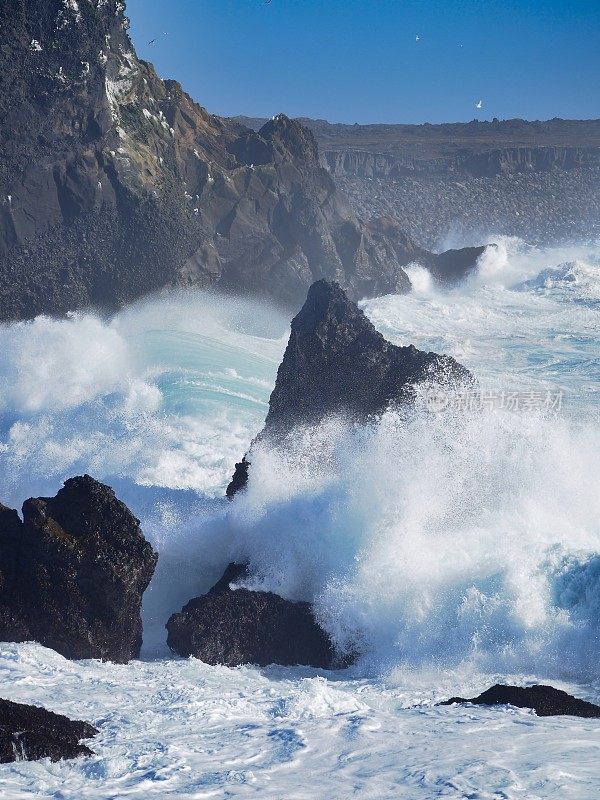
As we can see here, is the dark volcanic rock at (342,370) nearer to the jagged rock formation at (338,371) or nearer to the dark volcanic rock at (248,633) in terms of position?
the jagged rock formation at (338,371)

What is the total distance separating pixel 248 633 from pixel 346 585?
4.97ft

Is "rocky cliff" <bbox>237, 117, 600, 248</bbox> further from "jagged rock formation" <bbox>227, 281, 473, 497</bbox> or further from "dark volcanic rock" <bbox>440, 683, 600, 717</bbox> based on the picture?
"dark volcanic rock" <bbox>440, 683, 600, 717</bbox>

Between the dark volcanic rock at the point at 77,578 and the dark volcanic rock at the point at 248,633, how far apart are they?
683mm

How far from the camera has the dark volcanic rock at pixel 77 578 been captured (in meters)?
11.6

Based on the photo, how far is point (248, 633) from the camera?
12.3m

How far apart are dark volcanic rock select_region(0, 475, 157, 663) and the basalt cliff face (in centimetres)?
2177

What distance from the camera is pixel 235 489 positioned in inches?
614

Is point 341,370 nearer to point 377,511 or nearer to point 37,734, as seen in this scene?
point 377,511

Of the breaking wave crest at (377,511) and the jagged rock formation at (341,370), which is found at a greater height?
the jagged rock formation at (341,370)

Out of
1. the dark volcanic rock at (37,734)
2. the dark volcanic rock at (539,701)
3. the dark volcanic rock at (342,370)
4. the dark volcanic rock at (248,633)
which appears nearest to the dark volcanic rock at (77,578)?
the dark volcanic rock at (248,633)

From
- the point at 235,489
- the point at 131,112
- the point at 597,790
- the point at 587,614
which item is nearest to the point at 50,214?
the point at 131,112

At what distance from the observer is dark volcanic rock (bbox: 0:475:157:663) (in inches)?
458

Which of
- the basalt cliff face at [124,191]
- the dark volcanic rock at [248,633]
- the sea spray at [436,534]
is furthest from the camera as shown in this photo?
the basalt cliff face at [124,191]

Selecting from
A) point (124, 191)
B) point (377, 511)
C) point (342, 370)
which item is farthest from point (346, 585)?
point (124, 191)
